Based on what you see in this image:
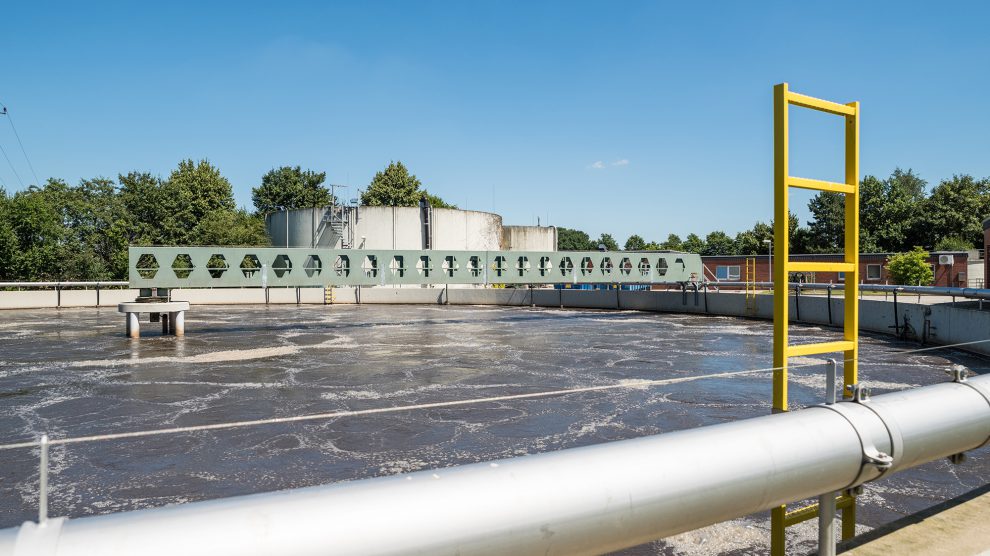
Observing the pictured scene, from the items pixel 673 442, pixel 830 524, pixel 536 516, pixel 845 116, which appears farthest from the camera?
pixel 845 116

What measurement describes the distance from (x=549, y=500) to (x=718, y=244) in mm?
126303

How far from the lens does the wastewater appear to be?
7238 mm

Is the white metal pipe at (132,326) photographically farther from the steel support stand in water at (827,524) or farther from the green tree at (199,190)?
the green tree at (199,190)

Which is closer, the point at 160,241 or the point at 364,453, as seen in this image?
the point at 364,453

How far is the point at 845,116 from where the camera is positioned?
4.92m

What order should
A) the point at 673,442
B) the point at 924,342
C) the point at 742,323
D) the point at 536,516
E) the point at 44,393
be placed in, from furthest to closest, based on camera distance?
1. the point at 742,323
2. the point at 924,342
3. the point at 44,393
4. the point at 673,442
5. the point at 536,516

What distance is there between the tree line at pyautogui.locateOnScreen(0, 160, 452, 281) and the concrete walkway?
60057mm

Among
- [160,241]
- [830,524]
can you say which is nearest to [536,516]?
[830,524]

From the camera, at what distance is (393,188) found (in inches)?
3541

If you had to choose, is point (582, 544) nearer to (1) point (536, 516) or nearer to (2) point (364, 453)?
(1) point (536, 516)

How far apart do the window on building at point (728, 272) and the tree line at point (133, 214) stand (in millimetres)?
39002

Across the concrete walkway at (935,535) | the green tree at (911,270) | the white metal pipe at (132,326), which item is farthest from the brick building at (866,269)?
the concrete walkway at (935,535)

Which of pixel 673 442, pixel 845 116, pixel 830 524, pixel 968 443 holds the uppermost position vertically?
pixel 845 116

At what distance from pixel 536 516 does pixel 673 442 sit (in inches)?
30.5
